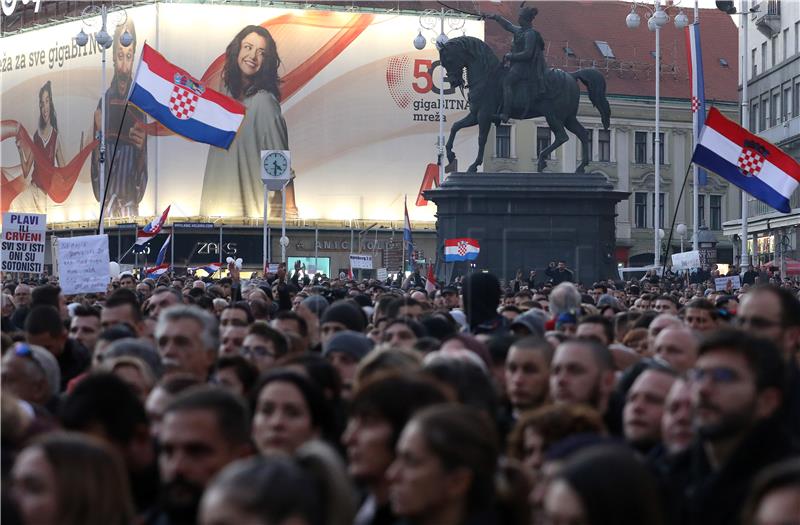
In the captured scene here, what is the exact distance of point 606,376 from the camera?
26.1 ft

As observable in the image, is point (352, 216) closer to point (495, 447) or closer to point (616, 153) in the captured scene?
point (616, 153)

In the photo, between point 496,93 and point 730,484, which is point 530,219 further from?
point 730,484

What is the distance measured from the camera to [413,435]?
5.35m

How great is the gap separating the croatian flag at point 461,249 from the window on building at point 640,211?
47800mm

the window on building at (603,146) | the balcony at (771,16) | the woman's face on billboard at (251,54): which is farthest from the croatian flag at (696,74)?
the window on building at (603,146)

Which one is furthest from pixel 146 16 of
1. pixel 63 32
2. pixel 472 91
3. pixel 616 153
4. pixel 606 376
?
pixel 606 376

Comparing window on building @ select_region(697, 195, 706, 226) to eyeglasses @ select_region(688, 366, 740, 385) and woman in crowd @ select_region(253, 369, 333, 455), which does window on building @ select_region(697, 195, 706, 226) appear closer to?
woman in crowd @ select_region(253, 369, 333, 455)

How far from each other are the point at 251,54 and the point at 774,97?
72.9ft

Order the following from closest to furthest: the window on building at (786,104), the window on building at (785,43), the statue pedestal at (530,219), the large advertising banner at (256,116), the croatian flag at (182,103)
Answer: the croatian flag at (182,103) → the statue pedestal at (530,219) → the window on building at (785,43) → the window on building at (786,104) → the large advertising banner at (256,116)

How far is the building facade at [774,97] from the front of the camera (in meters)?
61.0

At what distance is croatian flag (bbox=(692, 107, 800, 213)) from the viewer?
23.2 meters

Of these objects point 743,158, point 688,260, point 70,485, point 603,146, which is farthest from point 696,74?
point 603,146

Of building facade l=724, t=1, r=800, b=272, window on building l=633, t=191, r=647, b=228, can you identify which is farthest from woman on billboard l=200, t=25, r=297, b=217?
building facade l=724, t=1, r=800, b=272

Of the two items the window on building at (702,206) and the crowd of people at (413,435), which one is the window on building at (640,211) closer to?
the window on building at (702,206)
